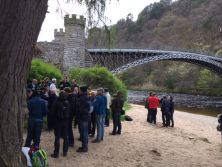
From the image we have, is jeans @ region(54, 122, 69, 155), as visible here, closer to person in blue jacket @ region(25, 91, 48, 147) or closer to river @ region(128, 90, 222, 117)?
person in blue jacket @ region(25, 91, 48, 147)

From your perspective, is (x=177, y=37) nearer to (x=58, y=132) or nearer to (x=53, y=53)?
(x=53, y=53)

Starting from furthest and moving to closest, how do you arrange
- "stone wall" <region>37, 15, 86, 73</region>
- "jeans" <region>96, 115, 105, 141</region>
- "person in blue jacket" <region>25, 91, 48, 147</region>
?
"stone wall" <region>37, 15, 86, 73</region>, "jeans" <region>96, 115, 105, 141</region>, "person in blue jacket" <region>25, 91, 48, 147</region>

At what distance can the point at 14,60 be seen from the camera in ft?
15.8

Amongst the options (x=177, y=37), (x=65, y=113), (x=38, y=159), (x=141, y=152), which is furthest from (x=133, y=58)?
(x=177, y=37)

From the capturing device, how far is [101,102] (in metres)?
9.55

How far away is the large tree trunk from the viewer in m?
4.71

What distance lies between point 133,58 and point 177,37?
60.6 meters

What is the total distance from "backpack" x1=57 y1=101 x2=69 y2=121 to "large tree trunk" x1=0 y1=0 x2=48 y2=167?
2687 mm

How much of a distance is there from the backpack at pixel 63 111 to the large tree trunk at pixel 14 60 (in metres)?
2.69

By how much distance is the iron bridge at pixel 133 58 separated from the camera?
32497mm

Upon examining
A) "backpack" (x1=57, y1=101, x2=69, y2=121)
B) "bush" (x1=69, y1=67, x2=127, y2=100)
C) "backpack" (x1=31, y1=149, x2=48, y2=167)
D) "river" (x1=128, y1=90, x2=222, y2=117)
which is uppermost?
"bush" (x1=69, y1=67, x2=127, y2=100)

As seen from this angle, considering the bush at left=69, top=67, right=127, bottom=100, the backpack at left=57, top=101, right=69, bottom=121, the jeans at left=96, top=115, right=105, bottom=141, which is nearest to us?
the backpack at left=57, top=101, right=69, bottom=121

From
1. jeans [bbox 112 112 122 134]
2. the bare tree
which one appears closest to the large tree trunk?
the bare tree

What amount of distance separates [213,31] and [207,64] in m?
41.2
